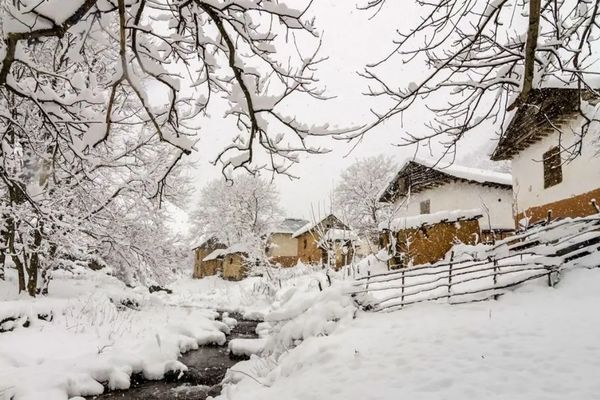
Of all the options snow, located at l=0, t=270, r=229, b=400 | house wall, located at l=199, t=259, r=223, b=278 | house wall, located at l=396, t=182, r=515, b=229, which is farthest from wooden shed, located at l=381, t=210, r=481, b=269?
house wall, located at l=199, t=259, r=223, b=278

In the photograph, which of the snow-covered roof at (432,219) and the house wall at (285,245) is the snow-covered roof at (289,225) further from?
the snow-covered roof at (432,219)

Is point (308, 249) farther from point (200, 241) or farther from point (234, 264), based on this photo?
point (200, 241)

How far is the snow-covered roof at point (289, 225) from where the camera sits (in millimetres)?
40625

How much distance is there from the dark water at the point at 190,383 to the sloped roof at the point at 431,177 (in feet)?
48.3

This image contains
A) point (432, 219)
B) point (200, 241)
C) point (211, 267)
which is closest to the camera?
point (432, 219)

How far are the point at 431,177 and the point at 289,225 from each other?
2397 centimetres

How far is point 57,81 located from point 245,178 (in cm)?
3129

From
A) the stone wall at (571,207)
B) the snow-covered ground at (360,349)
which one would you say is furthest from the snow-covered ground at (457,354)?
the stone wall at (571,207)

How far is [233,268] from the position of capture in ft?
130

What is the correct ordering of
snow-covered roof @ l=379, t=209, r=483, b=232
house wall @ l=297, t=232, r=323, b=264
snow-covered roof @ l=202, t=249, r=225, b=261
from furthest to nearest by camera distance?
snow-covered roof @ l=202, t=249, r=225, b=261
house wall @ l=297, t=232, r=323, b=264
snow-covered roof @ l=379, t=209, r=483, b=232

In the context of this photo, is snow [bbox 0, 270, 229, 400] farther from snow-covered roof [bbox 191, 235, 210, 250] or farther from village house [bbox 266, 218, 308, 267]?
snow-covered roof [bbox 191, 235, 210, 250]

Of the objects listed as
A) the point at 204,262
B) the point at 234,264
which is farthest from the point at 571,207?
the point at 204,262

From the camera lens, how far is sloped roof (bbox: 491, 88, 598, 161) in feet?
40.6

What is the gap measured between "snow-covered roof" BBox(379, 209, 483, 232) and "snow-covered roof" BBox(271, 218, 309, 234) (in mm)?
23318
